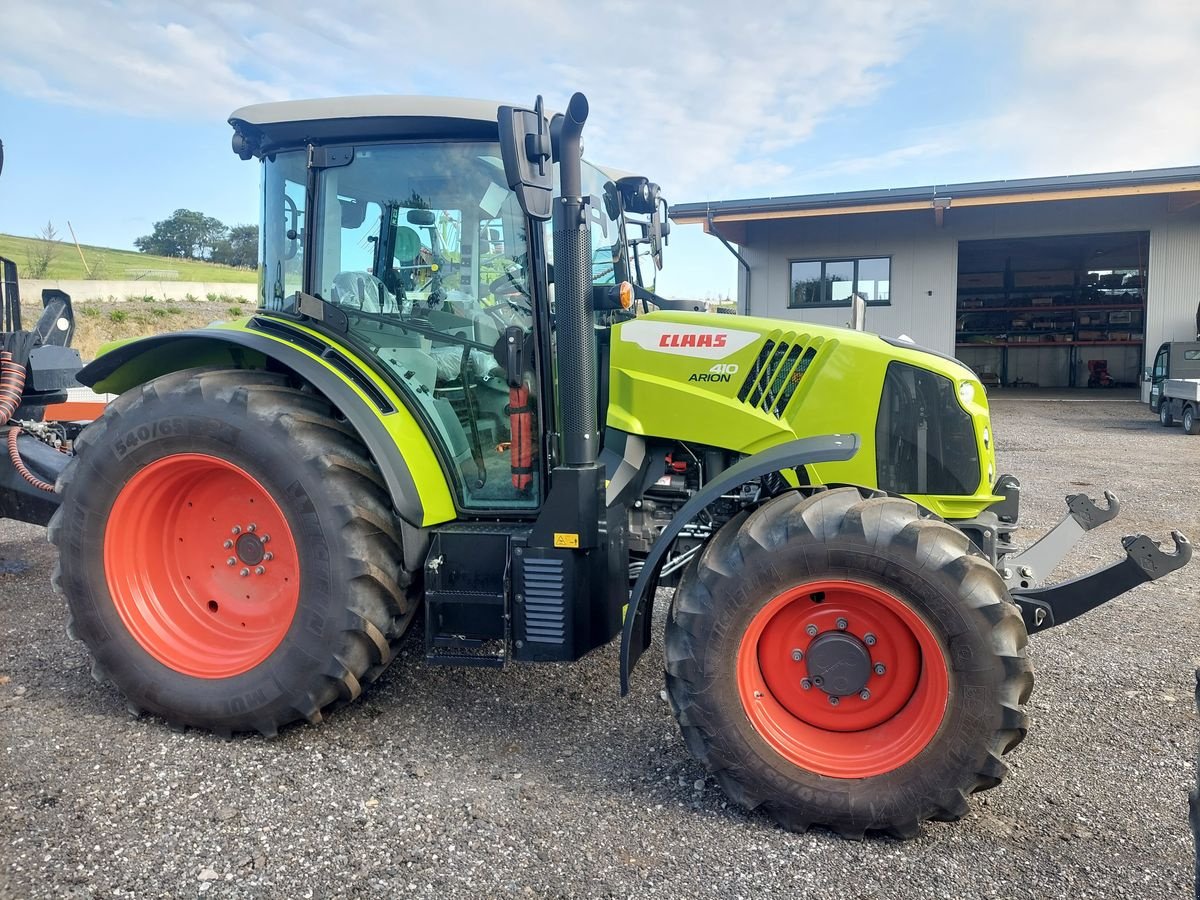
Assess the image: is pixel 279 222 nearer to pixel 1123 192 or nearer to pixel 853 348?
pixel 853 348

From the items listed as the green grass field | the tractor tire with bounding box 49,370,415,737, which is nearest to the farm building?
the tractor tire with bounding box 49,370,415,737

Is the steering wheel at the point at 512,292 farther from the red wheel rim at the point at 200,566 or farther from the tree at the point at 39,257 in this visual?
the tree at the point at 39,257

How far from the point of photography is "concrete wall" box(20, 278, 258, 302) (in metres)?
32.6

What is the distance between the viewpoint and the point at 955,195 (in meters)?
18.0

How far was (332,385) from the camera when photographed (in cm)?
330

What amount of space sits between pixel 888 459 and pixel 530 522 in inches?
54.7

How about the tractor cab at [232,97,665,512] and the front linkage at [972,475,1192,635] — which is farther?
the tractor cab at [232,97,665,512]

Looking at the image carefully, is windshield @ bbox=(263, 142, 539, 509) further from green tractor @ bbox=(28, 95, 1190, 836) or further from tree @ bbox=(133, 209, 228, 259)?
tree @ bbox=(133, 209, 228, 259)

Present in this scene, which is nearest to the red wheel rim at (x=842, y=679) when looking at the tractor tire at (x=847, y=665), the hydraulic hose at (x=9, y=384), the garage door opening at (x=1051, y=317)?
the tractor tire at (x=847, y=665)

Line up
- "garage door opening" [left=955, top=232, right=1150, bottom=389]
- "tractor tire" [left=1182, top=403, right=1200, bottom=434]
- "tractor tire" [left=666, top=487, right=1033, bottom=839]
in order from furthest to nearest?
"garage door opening" [left=955, top=232, right=1150, bottom=389] → "tractor tire" [left=1182, top=403, right=1200, bottom=434] → "tractor tire" [left=666, top=487, right=1033, bottom=839]

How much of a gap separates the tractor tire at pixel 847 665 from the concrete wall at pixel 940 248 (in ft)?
58.3

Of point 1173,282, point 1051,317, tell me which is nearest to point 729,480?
point 1173,282

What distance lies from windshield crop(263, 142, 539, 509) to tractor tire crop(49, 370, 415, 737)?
39 centimetres

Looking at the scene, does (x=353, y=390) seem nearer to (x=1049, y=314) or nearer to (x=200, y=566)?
(x=200, y=566)
